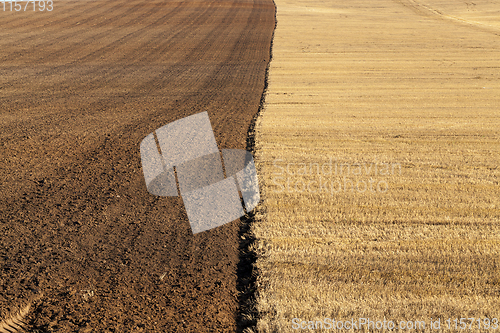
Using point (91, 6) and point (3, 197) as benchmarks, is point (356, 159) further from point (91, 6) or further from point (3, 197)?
point (91, 6)

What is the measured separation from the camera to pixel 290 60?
20734mm

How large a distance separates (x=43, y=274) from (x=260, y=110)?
856 centimetres
